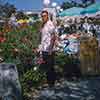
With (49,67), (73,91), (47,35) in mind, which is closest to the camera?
(73,91)

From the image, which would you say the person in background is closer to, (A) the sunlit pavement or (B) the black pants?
(B) the black pants

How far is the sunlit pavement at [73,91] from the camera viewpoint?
795 cm

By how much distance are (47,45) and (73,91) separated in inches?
50.9

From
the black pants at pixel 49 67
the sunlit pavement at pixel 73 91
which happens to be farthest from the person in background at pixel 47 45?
the sunlit pavement at pixel 73 91

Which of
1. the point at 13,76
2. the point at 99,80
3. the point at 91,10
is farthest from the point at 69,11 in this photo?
the point at 13,76

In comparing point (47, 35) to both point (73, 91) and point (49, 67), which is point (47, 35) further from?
point (73, 91)

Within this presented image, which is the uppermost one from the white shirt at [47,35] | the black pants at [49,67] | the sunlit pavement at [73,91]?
the white shirt at [47,35]

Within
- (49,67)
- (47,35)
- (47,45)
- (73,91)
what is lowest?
(73,91)

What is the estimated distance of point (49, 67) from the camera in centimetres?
966

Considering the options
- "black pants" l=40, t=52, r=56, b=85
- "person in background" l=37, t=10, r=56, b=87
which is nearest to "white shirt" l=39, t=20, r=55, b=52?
"person in background" l=37, t=10, r=56, b=87

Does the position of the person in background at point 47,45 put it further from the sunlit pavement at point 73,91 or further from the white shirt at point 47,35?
the sunlit pavement at point 73,91

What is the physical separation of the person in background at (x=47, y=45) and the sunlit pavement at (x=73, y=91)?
0.40 metres

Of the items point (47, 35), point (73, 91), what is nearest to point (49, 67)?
point (47, 35)

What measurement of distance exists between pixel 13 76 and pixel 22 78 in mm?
2418
